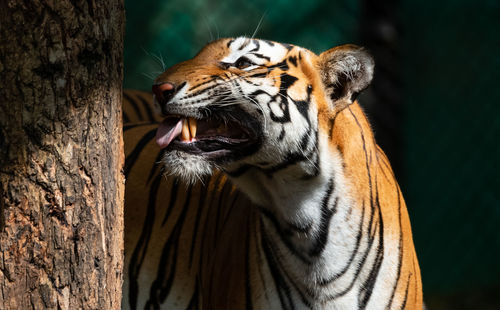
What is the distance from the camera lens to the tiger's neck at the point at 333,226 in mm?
2430

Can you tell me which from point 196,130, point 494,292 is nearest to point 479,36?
point 494,292

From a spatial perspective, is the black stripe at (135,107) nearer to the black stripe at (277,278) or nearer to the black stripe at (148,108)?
the black stripe at (148,108)

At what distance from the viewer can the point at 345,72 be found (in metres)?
2.41

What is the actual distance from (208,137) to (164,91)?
23 cm

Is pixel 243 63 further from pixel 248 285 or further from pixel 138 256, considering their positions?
pixel 138 256

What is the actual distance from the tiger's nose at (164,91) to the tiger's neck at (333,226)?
0.42 m

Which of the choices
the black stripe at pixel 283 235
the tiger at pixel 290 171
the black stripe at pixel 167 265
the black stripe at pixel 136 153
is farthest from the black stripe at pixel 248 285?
the black stripe at pixel 136 153

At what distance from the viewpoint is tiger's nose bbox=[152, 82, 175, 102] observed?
7.37 feet

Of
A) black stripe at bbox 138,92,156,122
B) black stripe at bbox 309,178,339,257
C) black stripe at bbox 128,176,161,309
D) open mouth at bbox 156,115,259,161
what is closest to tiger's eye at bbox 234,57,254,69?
open mouth at bbox 156,115,259,161

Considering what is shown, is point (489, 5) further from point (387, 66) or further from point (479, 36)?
point (387, 66)

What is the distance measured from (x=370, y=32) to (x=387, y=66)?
35 cm

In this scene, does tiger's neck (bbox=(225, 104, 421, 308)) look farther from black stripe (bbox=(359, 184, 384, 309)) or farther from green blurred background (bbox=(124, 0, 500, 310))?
green blurred background (bbox=(124, 0, 500, 310))

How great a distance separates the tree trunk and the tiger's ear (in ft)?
2.57

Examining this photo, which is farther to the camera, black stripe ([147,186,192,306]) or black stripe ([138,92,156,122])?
black stripe ([138,92,156,122])
